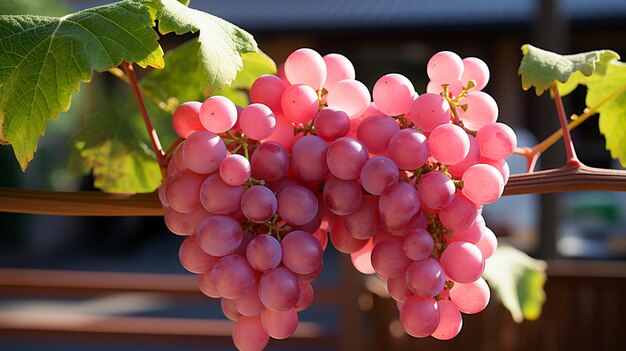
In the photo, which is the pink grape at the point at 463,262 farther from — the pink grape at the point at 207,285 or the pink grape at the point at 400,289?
the pink grape at the point at 207,285

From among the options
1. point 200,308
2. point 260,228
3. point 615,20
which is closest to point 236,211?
point 260,228

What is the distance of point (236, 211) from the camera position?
1.50ft

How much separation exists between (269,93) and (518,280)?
0.91m

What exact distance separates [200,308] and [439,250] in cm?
471

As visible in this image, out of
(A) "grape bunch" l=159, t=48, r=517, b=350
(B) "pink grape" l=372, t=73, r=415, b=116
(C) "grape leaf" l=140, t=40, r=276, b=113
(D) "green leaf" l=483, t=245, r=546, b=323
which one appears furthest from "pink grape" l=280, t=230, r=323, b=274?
(D) "green leaf" l=483, t=245, r=546, b=323

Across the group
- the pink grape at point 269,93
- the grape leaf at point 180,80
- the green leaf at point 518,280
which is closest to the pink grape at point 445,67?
the pink grape at point 269,93

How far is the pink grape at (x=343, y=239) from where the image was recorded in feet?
1.62

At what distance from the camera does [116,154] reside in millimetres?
753

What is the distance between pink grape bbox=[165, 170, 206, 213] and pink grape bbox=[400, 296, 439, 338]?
15 cm

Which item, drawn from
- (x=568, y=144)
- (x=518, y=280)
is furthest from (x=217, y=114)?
(x=518, y=280)

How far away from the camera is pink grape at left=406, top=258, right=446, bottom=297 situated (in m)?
0.44

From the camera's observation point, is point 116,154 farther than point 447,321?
Yes

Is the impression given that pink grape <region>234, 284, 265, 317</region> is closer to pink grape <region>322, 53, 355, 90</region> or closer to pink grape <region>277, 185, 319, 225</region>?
pink grape <region>277, 185, 319, 225</region>

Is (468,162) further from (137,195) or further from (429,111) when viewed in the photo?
(137,195)
